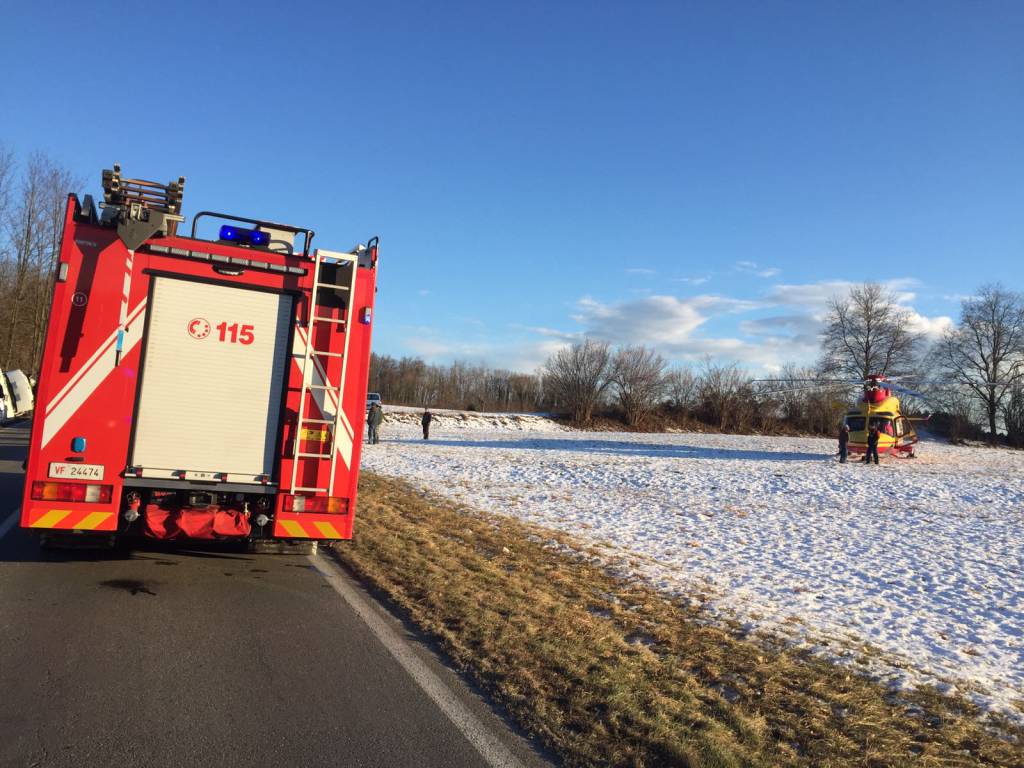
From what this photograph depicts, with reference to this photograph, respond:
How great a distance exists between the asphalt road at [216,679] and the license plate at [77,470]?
3.45 feet

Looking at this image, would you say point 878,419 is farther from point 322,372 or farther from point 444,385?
point 444,385

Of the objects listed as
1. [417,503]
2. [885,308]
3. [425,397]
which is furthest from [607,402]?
[417,503]

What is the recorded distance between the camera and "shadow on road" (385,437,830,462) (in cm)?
3007

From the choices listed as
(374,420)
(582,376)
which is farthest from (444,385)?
(374,420)

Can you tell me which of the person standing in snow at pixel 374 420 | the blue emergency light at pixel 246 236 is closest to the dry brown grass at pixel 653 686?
the blue emergency light at pixel 246 236

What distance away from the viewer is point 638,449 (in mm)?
33000

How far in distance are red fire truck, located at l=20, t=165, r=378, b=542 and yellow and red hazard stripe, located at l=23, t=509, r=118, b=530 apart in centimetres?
1

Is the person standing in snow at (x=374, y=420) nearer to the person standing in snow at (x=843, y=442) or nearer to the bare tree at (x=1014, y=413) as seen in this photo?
the person standing in snow at (x=843, y=442)

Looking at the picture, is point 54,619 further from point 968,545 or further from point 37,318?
point 37,318

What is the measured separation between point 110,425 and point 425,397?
95.1 metres

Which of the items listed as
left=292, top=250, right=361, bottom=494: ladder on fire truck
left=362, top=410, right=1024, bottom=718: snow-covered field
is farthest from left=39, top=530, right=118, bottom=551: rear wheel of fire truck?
left=362, top=410, right=1024, bottom=718: snow-covered field

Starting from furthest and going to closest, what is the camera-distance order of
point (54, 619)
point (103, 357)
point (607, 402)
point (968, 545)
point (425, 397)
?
point (425, 397)
point (607, 402)
point (968, 545)
point (103, 357)
point (54, 619)

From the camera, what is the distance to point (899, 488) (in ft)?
65.2

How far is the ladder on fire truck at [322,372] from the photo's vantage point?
6422 mm
